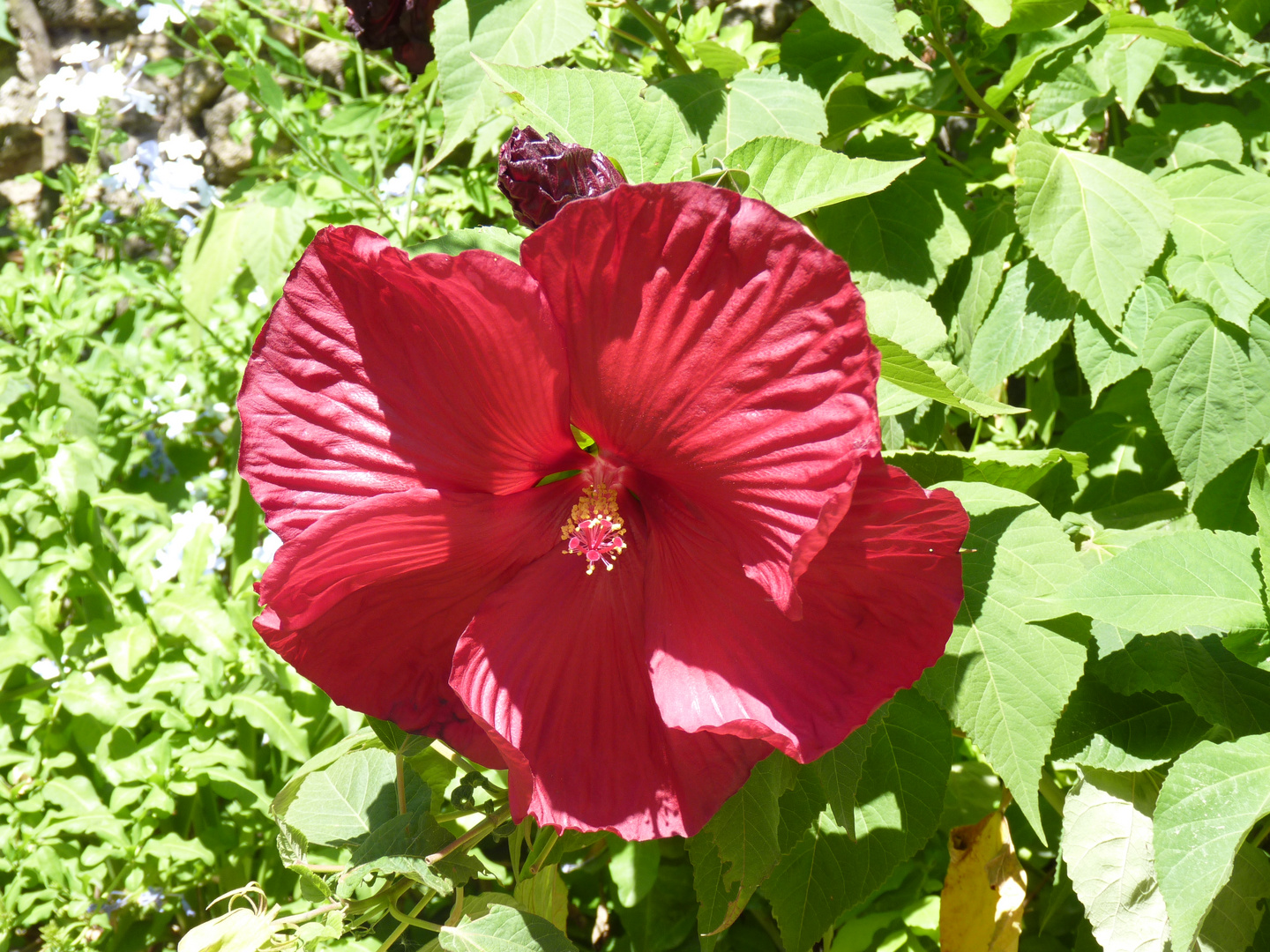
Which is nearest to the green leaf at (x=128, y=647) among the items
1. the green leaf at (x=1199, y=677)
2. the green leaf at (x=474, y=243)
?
the green leaf at (x=474, y=243)

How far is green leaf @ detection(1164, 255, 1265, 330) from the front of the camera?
111cm

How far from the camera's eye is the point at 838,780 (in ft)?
2.76

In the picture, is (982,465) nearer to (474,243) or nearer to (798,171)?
(798,171)

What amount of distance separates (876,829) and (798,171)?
0.64 metres

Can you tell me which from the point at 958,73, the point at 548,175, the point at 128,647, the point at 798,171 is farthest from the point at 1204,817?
the point at 128,647

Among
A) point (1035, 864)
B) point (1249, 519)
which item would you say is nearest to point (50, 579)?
point (1035, 864)

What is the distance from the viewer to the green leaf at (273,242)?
1783 millimetres

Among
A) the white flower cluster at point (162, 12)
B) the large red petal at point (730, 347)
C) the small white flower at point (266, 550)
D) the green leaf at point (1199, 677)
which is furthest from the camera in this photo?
the white flower cluster at point (162, 12)

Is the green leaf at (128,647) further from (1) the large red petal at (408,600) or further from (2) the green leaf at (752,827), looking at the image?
(2) the green leaf at (752,827)

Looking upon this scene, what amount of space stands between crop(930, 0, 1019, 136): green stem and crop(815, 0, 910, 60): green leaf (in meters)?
0.19

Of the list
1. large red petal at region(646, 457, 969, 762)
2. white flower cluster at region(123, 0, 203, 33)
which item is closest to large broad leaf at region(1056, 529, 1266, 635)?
large red petal at region(646, 457, 969, 762)

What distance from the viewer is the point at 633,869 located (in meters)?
1.42

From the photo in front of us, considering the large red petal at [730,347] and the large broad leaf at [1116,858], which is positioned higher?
the large red petal at [730,347]

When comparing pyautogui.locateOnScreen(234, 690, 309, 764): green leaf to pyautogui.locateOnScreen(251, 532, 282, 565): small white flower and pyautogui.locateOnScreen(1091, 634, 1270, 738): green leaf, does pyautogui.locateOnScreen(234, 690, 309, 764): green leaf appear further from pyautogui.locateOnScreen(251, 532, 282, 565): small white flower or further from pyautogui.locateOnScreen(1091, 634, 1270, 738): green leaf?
pyautogui.locateOnScreen(1091, 634, 1270, 738): green leaf
